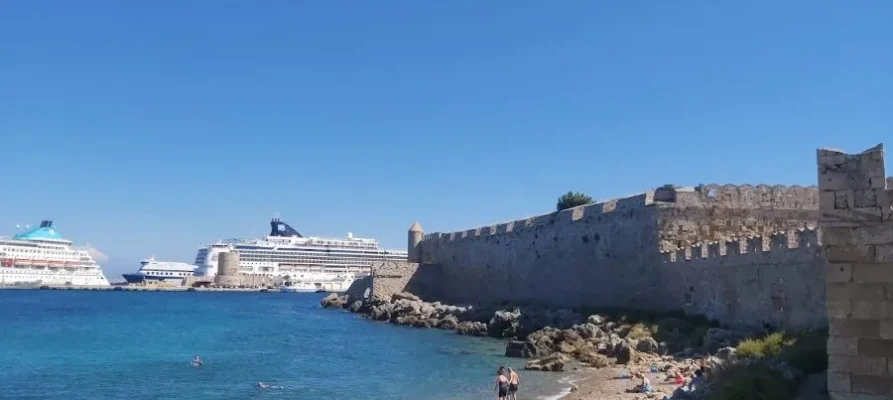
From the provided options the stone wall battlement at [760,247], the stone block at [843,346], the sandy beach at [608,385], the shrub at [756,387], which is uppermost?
the stone wall battlement at [760,247]

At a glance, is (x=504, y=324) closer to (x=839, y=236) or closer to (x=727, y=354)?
(x=727, y=354)

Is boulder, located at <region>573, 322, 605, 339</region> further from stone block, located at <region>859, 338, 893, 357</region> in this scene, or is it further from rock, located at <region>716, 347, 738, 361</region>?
stone block, located at <region>859, 338, 893, 357</region>

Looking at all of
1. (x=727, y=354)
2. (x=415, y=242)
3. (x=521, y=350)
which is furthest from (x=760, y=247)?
(x=415, y=242)

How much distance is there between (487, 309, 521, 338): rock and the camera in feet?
79.7

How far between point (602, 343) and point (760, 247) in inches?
186

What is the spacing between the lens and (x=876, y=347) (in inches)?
235

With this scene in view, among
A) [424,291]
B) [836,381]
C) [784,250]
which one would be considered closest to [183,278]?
[424,291]

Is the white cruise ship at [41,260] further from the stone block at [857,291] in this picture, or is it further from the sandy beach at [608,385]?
the stone block at [857,291]

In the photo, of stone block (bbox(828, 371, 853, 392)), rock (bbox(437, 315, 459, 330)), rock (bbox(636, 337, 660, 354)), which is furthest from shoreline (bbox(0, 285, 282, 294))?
stone block (bbox(828, 371, 853, 392))

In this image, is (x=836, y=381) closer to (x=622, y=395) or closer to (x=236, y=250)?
(x=622, y=395)

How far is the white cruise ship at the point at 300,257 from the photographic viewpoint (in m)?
94.3

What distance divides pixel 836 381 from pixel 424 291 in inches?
1363

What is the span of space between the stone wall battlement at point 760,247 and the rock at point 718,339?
69.5 inches

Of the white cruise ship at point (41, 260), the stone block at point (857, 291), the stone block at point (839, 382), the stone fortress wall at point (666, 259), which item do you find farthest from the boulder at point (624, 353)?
the white cruise ship at point (41, 260)
